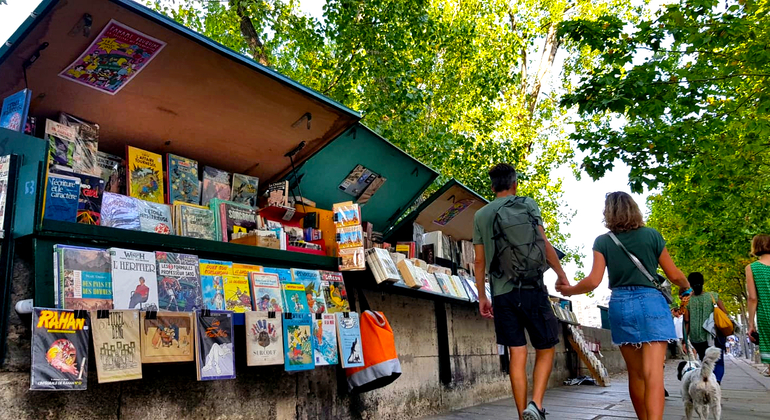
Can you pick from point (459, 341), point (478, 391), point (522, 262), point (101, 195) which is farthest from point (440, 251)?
point (101, 195)

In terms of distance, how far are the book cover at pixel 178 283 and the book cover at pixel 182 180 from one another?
809 mm

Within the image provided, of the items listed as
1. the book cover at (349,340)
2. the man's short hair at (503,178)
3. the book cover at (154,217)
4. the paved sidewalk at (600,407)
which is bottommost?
the paved sidewalk at (600,407)

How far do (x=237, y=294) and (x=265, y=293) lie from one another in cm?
22

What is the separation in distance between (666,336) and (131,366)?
339cm

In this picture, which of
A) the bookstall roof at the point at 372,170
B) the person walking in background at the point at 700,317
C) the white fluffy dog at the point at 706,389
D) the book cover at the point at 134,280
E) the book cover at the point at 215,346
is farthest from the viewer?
the person walking in background at the point at 700,317

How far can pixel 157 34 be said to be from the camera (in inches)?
130

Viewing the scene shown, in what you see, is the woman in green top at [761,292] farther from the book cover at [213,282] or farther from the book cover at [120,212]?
the book cover at [120,212]

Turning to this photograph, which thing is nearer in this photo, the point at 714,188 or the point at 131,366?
the point at 131,366

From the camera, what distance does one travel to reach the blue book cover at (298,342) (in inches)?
147

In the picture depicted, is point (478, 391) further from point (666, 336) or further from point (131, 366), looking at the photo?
point (131, 366)

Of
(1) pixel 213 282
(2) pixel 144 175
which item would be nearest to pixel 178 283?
(1) pixel 213 282

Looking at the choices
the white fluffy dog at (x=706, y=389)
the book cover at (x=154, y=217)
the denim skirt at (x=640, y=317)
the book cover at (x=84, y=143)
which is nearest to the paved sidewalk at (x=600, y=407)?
the white fluffy dog at (x=706, y=389)

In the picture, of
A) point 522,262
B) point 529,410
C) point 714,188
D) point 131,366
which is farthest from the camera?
point 714,188

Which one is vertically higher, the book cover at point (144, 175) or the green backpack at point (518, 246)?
the book cover at point (144, 175)
